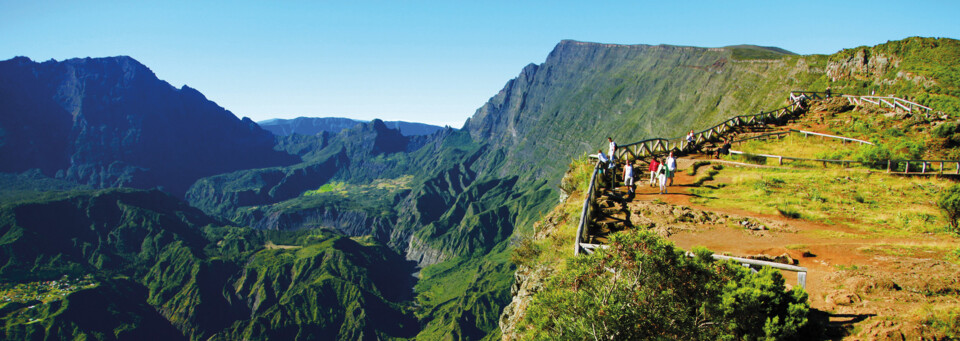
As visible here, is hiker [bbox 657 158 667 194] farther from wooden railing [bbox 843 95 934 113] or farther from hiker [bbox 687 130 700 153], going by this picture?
wooden railing [bbox 843 95 934 113]

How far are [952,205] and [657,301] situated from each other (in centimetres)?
1920

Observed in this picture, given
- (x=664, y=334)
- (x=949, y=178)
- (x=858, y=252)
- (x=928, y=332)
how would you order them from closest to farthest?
(x=664, y=334) < (x=928, y=332) < (x=858, y=252) < (x=949, y=178)

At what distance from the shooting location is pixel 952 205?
824 inches

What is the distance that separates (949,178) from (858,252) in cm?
1704

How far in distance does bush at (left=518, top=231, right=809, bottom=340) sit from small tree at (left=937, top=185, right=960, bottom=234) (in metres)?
15.1

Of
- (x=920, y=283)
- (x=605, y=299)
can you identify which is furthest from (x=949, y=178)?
(x=605, y=299)

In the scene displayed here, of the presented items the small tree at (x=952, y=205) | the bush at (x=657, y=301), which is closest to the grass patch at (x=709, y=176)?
the small tree at (x=952, y=205)

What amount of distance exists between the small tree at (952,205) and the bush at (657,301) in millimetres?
15077

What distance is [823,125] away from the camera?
49.2m

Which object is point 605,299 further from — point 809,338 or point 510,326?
point 510,326

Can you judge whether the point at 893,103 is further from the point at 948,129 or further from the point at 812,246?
the point at 812,246

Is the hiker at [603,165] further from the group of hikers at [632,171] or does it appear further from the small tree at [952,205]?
the small tree at [952,205]

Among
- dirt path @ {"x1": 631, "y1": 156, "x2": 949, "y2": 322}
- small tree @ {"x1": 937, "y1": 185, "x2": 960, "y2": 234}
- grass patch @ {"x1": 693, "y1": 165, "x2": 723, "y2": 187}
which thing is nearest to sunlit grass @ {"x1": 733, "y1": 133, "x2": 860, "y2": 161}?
grass patch @ {"x1": 693, "y1": 165, "x2": 723, "y2": 187}

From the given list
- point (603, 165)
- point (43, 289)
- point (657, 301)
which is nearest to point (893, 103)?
point (603, 165)
